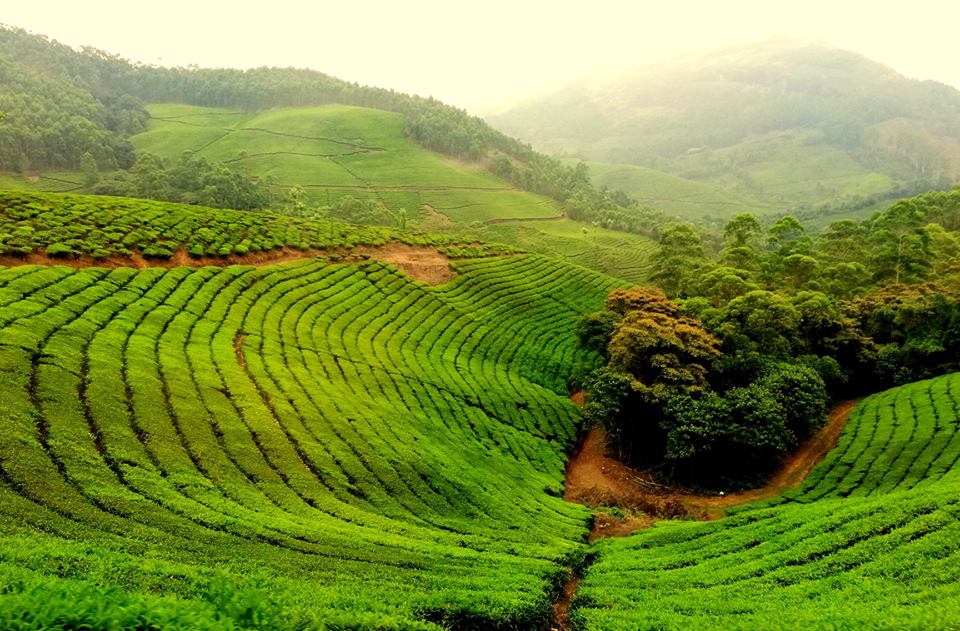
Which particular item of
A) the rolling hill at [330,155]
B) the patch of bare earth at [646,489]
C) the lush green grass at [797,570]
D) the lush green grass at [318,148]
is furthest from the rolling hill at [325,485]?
the lush green grass at [318,148]

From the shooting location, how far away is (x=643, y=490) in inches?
1345

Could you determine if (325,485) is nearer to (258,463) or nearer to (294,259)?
(258,463)

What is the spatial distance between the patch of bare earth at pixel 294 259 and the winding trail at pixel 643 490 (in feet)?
89.1

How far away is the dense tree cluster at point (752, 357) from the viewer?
33.8 meters

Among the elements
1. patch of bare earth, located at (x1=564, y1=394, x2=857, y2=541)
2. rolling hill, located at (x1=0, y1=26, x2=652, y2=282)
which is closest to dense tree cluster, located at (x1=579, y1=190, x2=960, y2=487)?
patch of bare earth, located at (x1=564, y1=394, x2=857, y2=541)

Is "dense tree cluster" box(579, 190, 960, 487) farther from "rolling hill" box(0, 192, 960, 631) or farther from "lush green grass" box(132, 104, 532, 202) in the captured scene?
"lush green grass" box(132, 104, 532, 202)

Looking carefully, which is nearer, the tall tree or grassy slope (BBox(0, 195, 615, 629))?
grassy slope (BBox(0, 195, 615, 629))

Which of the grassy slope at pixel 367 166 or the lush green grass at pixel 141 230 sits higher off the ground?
the grassy slope at pixel 367 166

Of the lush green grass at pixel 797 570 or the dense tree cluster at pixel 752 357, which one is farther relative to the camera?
the dense tree cluster at pixel 752 357

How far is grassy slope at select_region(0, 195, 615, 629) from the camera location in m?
12.3

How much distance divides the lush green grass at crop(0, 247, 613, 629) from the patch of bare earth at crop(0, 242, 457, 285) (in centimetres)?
380

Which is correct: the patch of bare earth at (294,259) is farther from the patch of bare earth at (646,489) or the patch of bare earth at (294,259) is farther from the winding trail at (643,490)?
the patch of bare earth at (646,489)

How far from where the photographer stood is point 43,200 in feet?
144

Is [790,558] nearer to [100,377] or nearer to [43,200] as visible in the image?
[100,377]
